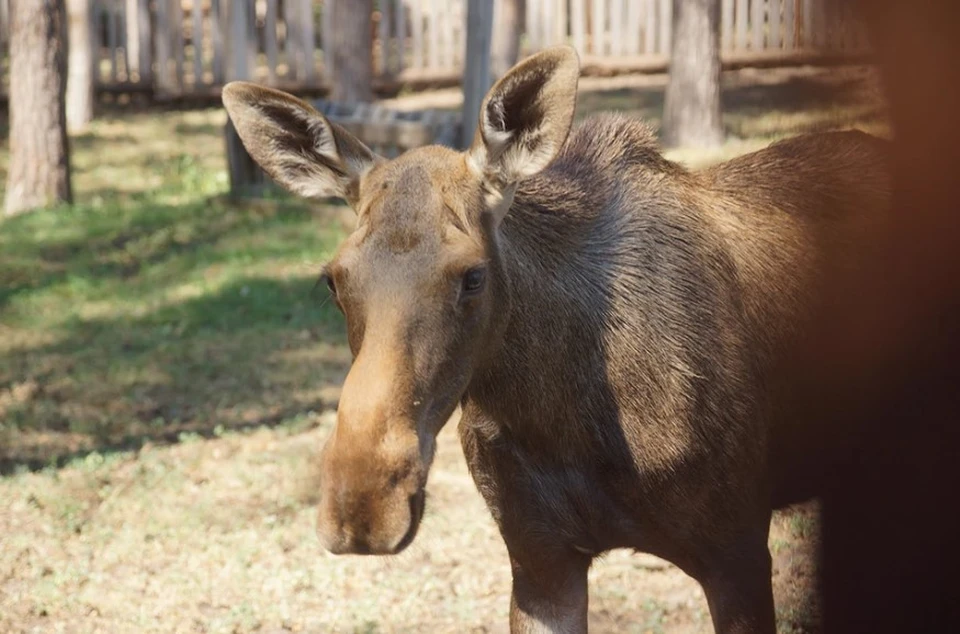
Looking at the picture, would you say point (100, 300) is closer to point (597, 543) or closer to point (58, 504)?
point (58, 504)

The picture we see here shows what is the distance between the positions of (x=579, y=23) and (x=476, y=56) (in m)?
8.09

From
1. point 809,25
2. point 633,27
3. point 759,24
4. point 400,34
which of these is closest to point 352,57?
point 400,34

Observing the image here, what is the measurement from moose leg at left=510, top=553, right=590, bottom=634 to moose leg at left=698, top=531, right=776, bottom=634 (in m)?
0.45

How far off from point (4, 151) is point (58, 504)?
10642 millimetres

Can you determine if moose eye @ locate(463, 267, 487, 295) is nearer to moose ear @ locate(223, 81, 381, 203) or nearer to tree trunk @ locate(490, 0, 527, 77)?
moose ear @ locate(223, 81, 381, 203)

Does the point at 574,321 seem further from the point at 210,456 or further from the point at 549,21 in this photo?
the point at 549,21

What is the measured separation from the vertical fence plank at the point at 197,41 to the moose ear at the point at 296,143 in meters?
14.9

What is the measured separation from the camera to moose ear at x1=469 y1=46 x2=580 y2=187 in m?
3.12

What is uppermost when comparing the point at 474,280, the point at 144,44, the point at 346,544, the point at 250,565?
the point at 144,44

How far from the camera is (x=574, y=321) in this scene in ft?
11.5

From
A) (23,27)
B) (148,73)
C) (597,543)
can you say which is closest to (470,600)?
(597,543)

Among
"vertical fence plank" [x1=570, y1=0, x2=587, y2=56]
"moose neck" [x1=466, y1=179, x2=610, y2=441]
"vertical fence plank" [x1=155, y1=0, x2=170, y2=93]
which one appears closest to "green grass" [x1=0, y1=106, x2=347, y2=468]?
"vertical fence plank" [x1=155, y1=0, x2=170, y2=93]

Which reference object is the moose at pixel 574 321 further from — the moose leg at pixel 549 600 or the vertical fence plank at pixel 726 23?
the vertical fence plank at pixel 726 23

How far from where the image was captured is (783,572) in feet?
16.8
